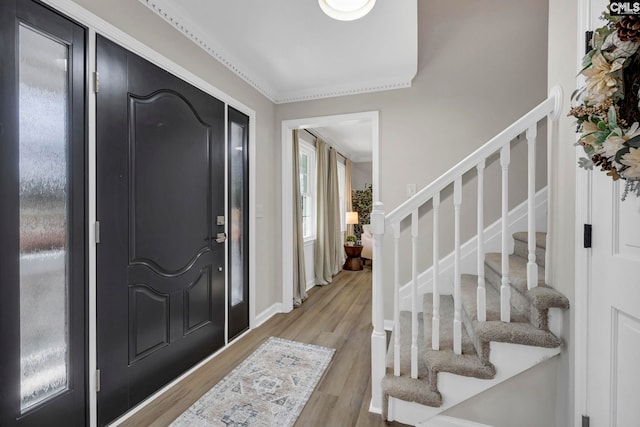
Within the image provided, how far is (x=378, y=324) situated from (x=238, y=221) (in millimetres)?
1592

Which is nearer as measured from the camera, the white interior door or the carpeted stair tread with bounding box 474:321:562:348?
the white interior door

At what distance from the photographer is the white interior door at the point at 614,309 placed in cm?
94

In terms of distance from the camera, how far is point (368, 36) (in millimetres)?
2199

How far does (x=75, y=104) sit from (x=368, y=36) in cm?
196

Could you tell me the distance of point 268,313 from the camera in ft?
10.2

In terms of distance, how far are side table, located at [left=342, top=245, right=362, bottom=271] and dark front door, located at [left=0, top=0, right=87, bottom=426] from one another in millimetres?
4514

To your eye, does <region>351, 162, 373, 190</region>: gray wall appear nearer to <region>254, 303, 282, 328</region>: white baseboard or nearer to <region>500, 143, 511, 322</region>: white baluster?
<region>254, 303, 282, 328</region>: white baseboard

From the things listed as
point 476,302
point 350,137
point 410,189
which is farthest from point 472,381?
point 350,137

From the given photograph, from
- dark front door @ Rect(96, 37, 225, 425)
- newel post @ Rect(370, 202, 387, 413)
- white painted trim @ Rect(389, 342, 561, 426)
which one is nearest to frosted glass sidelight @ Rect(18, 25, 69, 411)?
dark front door @ Rect(96, 37, 225, 425)

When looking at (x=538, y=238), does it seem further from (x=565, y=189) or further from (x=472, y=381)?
(x=472, y=381)

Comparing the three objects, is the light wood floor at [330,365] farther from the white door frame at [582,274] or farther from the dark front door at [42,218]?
the white door frame at [582,274]

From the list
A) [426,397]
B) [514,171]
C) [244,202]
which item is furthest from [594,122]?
[244,202]

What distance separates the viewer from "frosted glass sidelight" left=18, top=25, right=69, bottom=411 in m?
1.21

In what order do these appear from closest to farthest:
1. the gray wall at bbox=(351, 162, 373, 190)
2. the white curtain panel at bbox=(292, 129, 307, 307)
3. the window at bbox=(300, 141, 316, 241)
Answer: the white curtain panel at bbox=(292, 129, 307, 307) → the window at bbox=(300, 141, 316, 241) → the gray wall at bbox=(351, 162, 373, 190)
